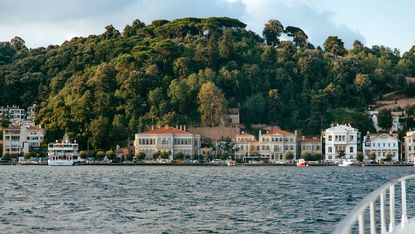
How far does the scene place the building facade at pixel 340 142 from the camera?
143 m

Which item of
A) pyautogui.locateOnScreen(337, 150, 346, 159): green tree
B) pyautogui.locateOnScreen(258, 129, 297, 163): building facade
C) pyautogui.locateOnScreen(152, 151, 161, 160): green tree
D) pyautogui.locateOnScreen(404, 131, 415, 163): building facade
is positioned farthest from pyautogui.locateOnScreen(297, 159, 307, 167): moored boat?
pyautogui.locateOnScreen(152, 151, 161, 160): green tree

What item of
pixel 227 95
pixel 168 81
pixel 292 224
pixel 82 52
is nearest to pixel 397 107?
pixel 227 95

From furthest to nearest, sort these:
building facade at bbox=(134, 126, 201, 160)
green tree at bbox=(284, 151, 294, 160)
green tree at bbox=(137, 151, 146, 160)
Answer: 1. green tree at bbox=(284, 151, 294, 160)
2. building facade at bbox=(134, 126, 201, 160)
3. green tree at bbox=(137, 151, 146, 160)

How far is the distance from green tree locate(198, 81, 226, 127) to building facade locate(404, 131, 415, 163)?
34.3 metres

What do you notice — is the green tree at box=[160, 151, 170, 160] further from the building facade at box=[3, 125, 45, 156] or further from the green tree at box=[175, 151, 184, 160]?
the building facade at box=[3, 125, 45, 156]

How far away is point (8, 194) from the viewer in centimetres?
5088

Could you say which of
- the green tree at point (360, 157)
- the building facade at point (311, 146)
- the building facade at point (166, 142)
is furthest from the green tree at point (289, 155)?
the building facade at point (166, 142)

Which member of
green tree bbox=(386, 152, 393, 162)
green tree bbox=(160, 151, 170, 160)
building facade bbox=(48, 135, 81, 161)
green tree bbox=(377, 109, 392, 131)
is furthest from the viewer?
green tree bbox=(377, 109, 392, 131)

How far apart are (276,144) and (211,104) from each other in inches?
567

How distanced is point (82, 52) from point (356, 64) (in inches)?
2477

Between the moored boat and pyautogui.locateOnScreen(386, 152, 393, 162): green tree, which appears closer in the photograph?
the moored boat

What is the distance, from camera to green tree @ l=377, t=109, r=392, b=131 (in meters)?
156

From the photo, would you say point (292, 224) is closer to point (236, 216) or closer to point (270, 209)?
point (236, 216)

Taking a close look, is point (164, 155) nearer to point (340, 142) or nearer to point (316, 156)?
point (316, 156)
